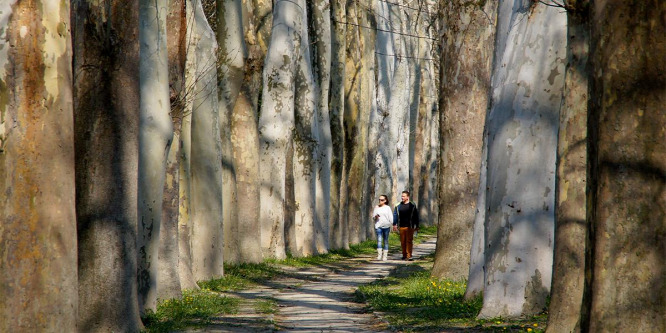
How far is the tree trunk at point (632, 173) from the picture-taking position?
611cm

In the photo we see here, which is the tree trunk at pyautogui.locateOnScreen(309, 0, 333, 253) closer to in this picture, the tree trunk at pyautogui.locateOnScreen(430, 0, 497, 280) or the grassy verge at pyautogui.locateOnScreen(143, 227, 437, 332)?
the grassy verge at pyautogui.locateOnScreen(143, 227, 437, 332)

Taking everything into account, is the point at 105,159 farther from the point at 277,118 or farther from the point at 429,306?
the point at 277,118

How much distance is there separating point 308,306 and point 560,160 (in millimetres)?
6477

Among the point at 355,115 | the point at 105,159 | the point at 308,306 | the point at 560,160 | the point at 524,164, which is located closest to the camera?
the point at 560,160

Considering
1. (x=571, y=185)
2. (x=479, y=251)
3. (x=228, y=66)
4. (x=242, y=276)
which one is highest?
(x=228, y=66)

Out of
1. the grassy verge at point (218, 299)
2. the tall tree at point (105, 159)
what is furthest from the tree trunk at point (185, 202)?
the tall tree at point (105, 159)

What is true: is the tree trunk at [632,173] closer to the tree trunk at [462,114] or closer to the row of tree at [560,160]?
the row of tree at [560,160]

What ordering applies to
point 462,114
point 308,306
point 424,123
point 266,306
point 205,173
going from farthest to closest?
point 424,123, point 205,173, point 462,114, point 308,306, point 266,306

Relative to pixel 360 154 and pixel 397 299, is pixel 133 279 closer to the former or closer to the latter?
pixel 397 299

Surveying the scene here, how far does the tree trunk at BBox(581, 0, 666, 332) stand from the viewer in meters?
6.11

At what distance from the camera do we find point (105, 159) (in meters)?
10.3

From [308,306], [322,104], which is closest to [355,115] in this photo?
[322,104]

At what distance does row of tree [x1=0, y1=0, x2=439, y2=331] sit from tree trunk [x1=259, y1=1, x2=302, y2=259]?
0.12ft

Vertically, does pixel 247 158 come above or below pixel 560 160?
above
